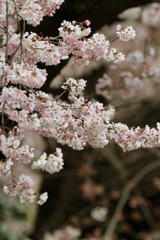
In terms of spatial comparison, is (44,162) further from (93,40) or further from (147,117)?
(147,117)

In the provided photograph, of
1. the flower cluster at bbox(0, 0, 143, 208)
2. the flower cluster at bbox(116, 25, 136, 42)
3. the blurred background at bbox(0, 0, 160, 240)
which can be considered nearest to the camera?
the flower cluster at bbox(0, 0, 143, 208)

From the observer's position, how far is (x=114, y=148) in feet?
17.6

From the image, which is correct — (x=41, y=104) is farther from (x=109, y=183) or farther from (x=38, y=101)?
(x=109, y=183)

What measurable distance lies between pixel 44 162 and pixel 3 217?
14.5 feet

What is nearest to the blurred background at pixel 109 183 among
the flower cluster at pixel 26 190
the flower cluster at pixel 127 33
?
the flower cluster at pixel 127 33

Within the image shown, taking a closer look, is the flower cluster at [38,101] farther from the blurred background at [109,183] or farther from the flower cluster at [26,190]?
the blurred background at [109,183]

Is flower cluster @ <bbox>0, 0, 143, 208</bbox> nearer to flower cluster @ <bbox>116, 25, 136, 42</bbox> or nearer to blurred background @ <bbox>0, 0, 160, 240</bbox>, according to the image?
flower cluster @ <bbox>116, 25, 136, 42</bbox>

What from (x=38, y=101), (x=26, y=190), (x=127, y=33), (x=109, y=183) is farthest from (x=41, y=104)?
(x=109, y=183)

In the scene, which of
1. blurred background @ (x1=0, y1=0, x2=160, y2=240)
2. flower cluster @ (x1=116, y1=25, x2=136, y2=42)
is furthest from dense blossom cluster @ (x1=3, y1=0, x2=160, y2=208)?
blurred background @ (x1=0, y1=0, x2=160, y2=240)

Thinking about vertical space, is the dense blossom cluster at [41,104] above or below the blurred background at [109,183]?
below

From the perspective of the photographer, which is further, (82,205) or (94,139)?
(82,205)

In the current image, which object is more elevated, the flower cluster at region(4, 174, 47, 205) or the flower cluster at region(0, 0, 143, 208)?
the flower cluster at region(0, 0, 143, 208)

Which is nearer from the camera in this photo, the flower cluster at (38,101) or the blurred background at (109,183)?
the flower cluster at (38,101)

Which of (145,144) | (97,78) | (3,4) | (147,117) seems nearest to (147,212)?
(147,117)
